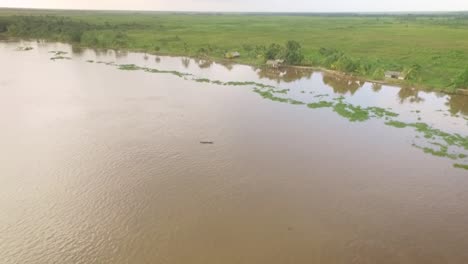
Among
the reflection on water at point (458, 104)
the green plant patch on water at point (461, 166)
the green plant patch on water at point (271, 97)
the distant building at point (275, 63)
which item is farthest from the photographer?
the distant building at point (275, 63)

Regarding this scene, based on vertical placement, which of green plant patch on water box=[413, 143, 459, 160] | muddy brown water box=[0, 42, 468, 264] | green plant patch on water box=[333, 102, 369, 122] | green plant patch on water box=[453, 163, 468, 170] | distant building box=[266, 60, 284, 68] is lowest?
muddy brown water box=[0, 42, 468, 264]

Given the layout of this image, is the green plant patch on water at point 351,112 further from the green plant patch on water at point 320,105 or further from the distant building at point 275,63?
the distant building at point 275,63

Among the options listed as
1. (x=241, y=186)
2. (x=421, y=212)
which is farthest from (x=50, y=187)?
(x=421, y=212)

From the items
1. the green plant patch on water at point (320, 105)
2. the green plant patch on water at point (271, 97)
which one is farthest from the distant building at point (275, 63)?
the green plant patch on water at point (320, 105)

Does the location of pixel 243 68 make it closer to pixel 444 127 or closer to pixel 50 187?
pixel 444 127

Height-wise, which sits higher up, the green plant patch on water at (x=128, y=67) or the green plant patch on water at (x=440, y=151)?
the green plant patch on water at (x=128, y=67)

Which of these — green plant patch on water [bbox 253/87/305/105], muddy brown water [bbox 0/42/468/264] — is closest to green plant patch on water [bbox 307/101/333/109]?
green plant patch on water [bbox 253/87/305/105]

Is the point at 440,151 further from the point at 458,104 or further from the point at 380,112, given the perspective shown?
the point at 458,104

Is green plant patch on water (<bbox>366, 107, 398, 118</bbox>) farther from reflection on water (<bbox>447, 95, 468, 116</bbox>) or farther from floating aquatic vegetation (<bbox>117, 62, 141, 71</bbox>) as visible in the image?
floating aquatic vegetation (<bbox>117, 62, 141, 71</bbox>)
